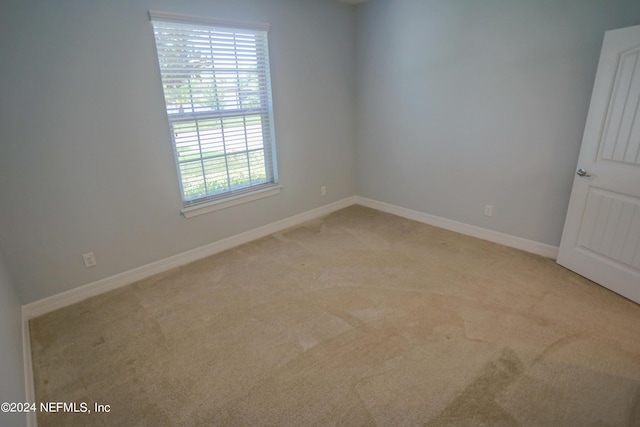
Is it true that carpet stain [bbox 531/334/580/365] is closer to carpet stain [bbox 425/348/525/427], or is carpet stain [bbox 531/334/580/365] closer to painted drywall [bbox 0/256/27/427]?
carpet stain [bbox 425/348/525/427]

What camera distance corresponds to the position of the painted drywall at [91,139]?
2.22 meters

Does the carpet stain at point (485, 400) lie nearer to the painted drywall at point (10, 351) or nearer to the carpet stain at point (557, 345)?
the carpet stain at point (557, 345)

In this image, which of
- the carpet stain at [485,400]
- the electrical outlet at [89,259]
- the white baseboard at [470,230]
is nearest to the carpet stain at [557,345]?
the carpet stain at [485,400]

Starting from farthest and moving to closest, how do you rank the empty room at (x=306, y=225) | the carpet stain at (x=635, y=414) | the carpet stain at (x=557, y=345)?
the carpet stain at (x=557, y=345), the empty room at (x=306, y=225), the carpet stain at (x=635, y=414)

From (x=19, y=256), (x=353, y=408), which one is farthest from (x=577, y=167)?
(x=19, y=256)

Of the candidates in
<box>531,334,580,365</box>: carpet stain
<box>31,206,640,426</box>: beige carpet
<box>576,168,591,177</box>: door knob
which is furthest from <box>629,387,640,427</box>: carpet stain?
<box>576,168,591,177</box>: door knob

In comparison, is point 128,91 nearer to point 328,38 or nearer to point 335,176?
point 328,38

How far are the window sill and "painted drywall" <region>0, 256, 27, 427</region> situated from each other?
1.32 meters

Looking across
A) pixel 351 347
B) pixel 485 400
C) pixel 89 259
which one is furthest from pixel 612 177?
pixel 89 259

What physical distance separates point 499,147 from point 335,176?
1.93m

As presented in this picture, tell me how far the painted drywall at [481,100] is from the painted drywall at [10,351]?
3657mm

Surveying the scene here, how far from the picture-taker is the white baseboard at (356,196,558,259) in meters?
3.13

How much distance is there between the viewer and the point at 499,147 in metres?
3.19

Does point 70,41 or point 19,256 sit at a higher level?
point 70,41
